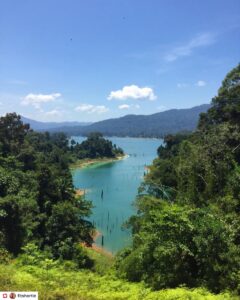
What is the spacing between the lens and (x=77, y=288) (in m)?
10.0

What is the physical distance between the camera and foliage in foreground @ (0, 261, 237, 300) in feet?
29.8

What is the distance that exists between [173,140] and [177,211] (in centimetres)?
7021

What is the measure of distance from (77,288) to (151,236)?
3.37 m

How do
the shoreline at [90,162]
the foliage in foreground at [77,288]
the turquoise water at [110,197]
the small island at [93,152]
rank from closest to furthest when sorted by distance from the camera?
the foliage in foreground at [77,288] → the turquoise water at [110,197] → the shoreline at [90,162] → the small island at [93,152]

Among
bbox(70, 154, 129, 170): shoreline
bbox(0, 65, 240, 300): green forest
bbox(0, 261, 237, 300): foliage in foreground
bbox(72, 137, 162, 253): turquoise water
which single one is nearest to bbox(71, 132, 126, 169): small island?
bbox(70, 154, 129, 170): shoreline

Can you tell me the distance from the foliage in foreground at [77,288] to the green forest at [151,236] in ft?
0.08

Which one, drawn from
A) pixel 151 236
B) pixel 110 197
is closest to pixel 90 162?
pixel 110 197

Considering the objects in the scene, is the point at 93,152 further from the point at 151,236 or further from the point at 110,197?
the point at 151,236

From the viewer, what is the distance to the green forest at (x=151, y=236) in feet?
35.0

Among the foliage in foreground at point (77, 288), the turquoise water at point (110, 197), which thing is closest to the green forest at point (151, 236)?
the foliage in foreground at point (77, 288)

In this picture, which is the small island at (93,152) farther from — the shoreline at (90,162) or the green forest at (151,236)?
the green forest at (151,236)

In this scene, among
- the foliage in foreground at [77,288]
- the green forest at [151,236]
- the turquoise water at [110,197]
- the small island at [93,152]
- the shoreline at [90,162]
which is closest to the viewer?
the foliage in foreground at [77,288]

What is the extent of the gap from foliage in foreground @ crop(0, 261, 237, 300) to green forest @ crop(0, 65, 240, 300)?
3 centimetres

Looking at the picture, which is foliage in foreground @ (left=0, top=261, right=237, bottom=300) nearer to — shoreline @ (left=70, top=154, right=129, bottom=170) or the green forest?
the green forest
